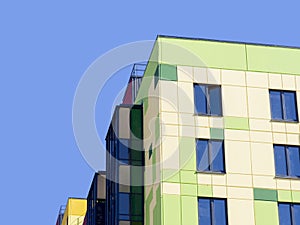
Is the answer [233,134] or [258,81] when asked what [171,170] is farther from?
[258,81]

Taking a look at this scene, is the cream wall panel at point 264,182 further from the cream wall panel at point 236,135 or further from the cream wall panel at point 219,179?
the cream wall panel at point 236,135

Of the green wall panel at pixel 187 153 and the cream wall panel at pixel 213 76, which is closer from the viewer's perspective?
the green wall panel at pixel 187 153

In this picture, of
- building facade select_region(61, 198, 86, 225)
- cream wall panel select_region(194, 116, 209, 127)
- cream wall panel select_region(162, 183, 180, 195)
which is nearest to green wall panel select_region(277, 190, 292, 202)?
cream wall panel select_region(194, 116, 209, 127)

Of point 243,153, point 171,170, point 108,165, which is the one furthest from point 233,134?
point 108,165

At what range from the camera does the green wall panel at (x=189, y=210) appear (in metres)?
40.8

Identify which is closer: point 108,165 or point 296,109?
point 296,109

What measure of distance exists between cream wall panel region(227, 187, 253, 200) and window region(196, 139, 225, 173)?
108cm

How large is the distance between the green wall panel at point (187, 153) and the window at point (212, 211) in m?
1.74

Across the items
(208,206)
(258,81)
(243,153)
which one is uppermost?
(258,81)

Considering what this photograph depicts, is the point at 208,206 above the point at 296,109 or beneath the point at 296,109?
beneath

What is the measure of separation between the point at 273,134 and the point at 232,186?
3683 millimetres

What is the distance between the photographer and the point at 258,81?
44656 millimetres

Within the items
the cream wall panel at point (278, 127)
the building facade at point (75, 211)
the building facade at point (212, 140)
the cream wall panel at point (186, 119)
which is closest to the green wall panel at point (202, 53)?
the building facade at point (212, 140)

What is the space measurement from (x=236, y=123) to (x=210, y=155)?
2183 mm
